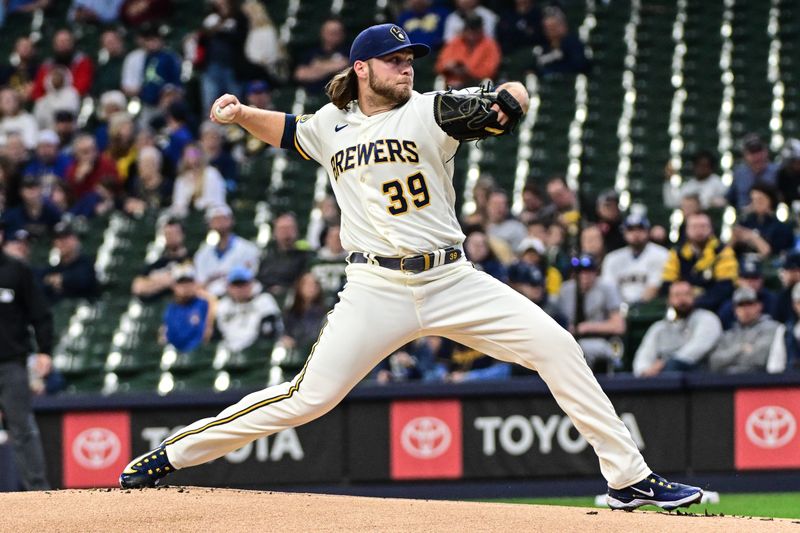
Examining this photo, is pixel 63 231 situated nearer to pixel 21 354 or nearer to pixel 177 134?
pixel 177 134

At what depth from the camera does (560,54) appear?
Answer: 15.3 metres

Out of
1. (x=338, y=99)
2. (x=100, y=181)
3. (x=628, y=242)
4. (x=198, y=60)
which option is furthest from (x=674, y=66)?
(x=338, y=99)

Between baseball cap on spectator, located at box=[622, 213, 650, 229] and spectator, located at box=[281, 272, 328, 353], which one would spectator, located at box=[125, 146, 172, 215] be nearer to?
spectator, located at box=[281, 272, 328, 353]

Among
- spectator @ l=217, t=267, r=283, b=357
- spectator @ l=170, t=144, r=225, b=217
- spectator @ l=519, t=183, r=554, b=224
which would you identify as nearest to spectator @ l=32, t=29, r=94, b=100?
spectator @ l=170, t=144, r=225, b=217

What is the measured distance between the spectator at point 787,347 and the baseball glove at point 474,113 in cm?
526

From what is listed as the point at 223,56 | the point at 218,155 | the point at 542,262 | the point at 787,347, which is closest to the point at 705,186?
the point at 542,262

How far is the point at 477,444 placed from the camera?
10.5m

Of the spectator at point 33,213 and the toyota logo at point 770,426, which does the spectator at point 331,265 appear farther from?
the toyota logo at point 770,426

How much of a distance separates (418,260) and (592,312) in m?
5.41

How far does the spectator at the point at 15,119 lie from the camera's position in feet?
52.6

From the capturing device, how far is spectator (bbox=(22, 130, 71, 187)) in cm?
1524

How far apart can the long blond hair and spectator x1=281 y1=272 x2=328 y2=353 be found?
5.59 metres

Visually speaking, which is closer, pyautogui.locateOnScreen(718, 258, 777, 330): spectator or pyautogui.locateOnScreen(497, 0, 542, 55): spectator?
pyautogui.locateOnScreen(718, 258, 777, 330): spectator

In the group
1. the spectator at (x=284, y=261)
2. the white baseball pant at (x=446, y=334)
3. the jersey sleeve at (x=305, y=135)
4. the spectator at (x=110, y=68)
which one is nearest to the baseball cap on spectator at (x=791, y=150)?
the spectator at (x=284, y=261)
